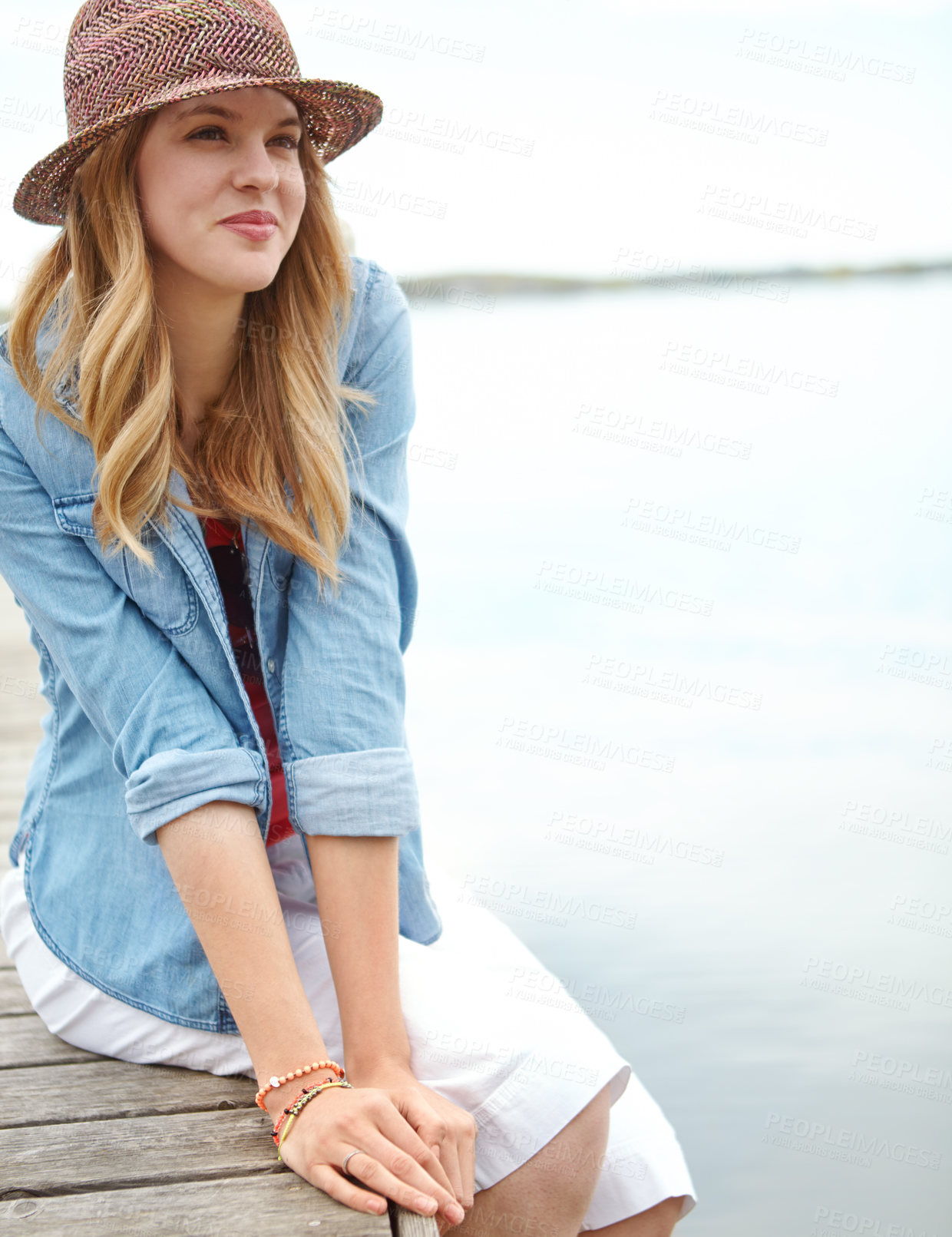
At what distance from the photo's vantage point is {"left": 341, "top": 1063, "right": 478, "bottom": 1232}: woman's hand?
1.15m

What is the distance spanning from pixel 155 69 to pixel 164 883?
0.93 m

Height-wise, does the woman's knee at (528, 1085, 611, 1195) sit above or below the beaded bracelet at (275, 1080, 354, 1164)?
below

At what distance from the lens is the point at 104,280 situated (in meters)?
1.38

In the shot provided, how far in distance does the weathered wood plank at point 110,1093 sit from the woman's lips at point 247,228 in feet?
3.26

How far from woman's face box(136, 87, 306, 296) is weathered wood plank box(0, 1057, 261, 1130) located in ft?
3.10

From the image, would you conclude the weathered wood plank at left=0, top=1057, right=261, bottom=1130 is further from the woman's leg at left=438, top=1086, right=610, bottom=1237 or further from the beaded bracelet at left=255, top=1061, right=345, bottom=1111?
the woman's leg at left=438, top=1086, right=610, bottom=1237

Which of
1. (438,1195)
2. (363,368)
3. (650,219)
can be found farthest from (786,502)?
(650,219)

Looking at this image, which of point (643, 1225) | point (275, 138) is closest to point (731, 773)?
point (643, 1225)

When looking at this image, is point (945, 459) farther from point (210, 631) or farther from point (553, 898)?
point (210, 631)

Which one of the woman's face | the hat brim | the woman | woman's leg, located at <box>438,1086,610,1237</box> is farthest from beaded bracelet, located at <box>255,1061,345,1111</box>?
the hat brim

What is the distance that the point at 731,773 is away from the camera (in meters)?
3.48

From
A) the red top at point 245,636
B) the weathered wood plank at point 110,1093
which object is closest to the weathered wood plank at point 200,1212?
the weathered wood plank at point 110,1093

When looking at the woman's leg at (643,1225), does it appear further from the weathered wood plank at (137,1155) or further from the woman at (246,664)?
the weathered wood plank at (137,1155)

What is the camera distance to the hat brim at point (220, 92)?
1233 millimetres
